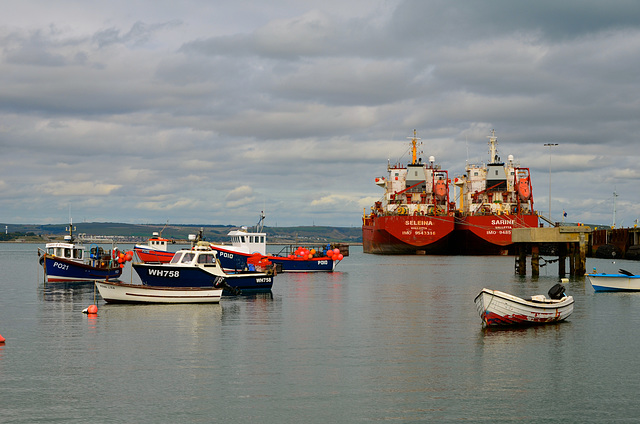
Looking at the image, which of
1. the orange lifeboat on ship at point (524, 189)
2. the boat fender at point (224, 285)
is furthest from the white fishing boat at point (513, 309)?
the orange lifeboat on ship at point (524, 189)

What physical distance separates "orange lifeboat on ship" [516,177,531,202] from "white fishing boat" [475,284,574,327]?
87.6 m

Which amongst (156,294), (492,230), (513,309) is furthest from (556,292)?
(492,230)

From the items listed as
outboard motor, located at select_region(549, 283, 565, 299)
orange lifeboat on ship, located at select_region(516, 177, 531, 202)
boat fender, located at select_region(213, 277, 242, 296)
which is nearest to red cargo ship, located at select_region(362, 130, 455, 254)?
orange lifeboat on ship, located at select_region(516, 177, 531, 202)

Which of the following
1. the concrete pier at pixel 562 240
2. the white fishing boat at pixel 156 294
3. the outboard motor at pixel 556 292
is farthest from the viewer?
the concrete pier at pixel 562 240

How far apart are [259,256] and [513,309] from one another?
33089 millimetres

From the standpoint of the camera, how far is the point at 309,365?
80.7 ft

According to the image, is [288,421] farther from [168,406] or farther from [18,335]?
[18,335]

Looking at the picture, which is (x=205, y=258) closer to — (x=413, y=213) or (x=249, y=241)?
(x=249, y=241)

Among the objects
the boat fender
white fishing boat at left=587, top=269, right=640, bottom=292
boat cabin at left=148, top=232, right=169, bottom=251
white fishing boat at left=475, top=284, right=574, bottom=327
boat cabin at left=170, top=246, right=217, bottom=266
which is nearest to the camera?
white fishing boat at left=475, top=284, right=574, bottom=327

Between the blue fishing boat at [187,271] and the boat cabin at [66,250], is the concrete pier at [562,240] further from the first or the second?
the boat cabin at [66,250]

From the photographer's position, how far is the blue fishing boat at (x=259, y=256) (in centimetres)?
6350

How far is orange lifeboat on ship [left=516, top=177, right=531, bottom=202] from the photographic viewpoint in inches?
4715

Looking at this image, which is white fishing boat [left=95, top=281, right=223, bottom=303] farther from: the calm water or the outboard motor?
the outboard motor

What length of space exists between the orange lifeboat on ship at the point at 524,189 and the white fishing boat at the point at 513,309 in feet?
287
